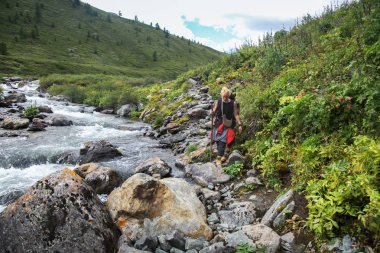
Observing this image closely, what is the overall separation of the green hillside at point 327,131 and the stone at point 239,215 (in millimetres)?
956

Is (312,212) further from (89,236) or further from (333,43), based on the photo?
(333,43)

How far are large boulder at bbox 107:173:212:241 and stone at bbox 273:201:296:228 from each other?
133 cm

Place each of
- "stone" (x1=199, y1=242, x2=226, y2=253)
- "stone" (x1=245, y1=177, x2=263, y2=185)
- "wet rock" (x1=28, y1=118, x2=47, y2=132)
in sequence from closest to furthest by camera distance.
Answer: "stone" (x1=199, y1=242, x2=226, y2=253) < "stone" (x1=245, y1=177, x2=263, y2=185) < "wet rock" (x1=28, y1=118, x2=47, y2=132)

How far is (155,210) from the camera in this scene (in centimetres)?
662

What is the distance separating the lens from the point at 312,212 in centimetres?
476

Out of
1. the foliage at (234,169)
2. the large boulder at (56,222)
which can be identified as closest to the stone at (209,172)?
the foliage at (234,169)

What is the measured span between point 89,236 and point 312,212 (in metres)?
4.02

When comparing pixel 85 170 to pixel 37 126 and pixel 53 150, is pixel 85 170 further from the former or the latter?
pixel 37 126

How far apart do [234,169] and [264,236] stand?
12.2ft

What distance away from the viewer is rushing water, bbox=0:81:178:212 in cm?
1066

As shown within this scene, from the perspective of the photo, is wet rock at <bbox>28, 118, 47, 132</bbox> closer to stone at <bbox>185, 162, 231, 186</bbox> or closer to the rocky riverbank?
stone at <bbox>185, 162, 231, 186</bbox>

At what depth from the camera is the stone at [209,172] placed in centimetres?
864

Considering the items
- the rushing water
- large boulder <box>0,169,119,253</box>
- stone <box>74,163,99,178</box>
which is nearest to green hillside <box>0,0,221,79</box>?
the rushing water

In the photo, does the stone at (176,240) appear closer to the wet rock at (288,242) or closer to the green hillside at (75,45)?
the wet rock at (288,242)
